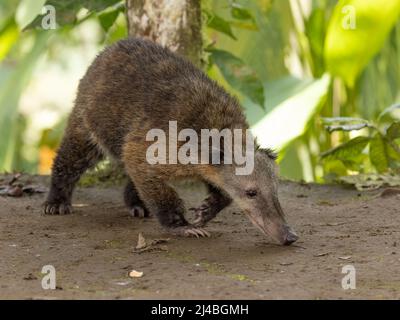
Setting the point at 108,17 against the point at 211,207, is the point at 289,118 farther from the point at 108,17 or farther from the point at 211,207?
the point at 211,207

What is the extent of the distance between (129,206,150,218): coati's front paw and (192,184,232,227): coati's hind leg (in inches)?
25.6

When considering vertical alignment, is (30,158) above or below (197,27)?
above

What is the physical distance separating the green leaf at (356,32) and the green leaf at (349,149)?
796 mm

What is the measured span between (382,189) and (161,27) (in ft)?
7.12

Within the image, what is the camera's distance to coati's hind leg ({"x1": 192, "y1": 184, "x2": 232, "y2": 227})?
17.3ft

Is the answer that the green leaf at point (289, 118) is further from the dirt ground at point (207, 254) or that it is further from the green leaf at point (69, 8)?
the green leaf at point (69, 8)

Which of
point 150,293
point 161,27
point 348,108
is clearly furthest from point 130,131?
point 348,108

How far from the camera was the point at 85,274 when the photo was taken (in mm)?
4152

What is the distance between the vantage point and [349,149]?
6.53m

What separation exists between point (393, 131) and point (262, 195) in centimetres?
186

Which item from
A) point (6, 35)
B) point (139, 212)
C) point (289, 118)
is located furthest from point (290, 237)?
point (6, 35)

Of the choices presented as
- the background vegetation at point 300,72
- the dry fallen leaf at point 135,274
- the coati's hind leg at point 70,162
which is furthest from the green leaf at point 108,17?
the dry fallen leaf at point 135,274

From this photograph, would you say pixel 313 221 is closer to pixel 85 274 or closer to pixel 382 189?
pixel 382 189

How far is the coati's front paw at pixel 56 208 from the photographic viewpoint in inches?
228
